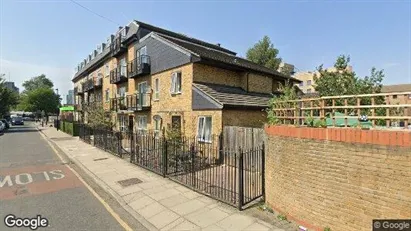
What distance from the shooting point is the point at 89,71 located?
125 feet

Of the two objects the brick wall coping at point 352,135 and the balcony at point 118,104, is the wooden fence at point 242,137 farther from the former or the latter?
the balcony at point 118,104

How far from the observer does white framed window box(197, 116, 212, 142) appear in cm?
1306

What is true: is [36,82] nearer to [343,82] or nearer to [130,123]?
[130,123]

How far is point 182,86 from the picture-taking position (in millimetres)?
15297

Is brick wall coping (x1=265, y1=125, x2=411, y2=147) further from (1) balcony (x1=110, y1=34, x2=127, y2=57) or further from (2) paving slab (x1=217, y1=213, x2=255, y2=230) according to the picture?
(1) balcony (x1=110, y1=34, x2=127, y2=57)

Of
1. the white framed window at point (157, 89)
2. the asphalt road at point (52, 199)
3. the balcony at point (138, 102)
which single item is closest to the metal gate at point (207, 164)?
the asphalt road at point (52, 199)

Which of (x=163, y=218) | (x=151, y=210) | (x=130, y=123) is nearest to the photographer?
(x=163, y=218)

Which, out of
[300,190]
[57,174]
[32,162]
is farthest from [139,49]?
[300,190]

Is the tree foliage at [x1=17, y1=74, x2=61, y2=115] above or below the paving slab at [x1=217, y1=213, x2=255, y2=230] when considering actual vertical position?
above

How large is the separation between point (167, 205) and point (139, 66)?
14.8 m

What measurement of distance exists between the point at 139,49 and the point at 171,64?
5981mm

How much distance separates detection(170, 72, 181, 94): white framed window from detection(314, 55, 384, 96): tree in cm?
966

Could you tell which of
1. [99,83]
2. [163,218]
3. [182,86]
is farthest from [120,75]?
[163,218]

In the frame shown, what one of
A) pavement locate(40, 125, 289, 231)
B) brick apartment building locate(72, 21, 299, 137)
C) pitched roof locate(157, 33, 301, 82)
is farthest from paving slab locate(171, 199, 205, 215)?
pitched roof locate(157, 33, 301, 82)
